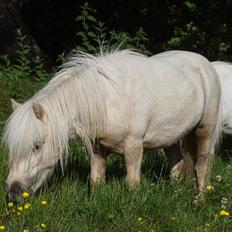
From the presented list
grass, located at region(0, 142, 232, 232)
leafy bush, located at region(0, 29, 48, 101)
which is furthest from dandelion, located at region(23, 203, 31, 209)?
leafy bush, located at region(0, 29, 48, 101)

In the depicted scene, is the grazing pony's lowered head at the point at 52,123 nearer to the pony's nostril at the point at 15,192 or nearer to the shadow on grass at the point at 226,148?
the pony's nostril at the point at 15,192

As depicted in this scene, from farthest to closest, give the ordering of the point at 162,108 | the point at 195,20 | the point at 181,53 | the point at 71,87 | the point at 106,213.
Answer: the point at 195,20, the point at 181,53, the point at 162,108, the point at 71,87, the point at 106,213

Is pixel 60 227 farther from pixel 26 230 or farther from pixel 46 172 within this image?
pixel 46 172

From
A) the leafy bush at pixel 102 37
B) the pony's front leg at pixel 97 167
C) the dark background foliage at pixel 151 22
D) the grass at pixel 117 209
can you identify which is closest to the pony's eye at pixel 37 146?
the grass at pixel 117 209

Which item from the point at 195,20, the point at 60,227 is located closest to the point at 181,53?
the point at 60,227

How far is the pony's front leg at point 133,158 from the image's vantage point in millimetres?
5145

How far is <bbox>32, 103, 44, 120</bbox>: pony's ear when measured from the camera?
4.77 metres

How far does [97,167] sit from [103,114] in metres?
0.63

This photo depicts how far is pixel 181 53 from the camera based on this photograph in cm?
613

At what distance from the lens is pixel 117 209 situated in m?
4.77

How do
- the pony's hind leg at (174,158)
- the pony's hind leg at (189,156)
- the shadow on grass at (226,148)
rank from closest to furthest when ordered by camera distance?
the pony's hind leg at (189,156)
the pony's hind leg at (174,158)
the shadow on grass at (226,148)

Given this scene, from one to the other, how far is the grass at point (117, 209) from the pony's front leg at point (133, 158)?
8cm

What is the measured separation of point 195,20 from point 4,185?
935 cm

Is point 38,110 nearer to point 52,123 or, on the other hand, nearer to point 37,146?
point 52,123
